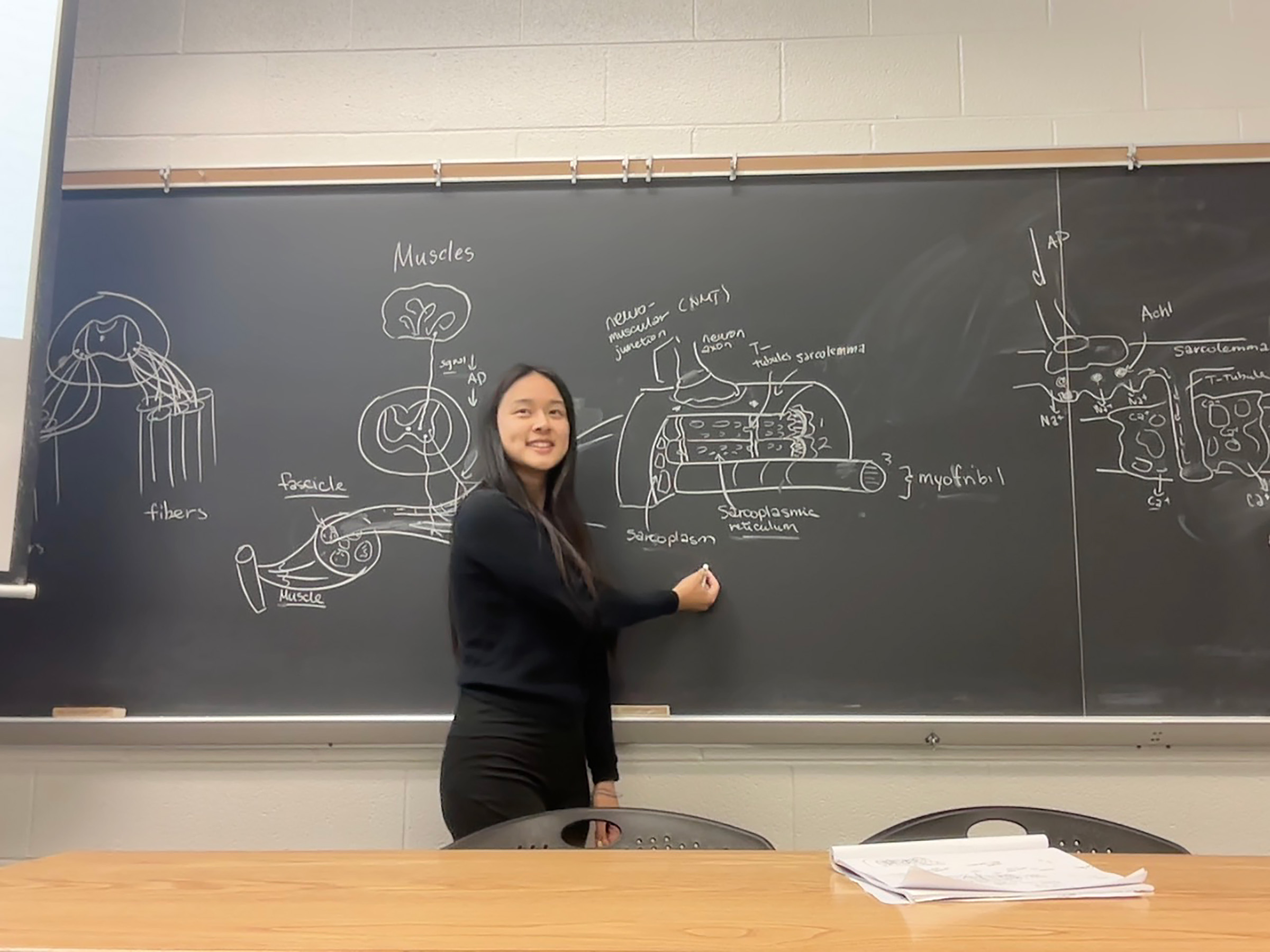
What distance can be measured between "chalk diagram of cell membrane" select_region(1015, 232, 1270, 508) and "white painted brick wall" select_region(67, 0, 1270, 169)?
20.4 inches

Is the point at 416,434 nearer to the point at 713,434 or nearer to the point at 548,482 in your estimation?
the point at 548,482

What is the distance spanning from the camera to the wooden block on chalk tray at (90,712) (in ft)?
6.84

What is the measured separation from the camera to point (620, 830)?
5.03 ft

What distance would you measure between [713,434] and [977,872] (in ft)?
3.87

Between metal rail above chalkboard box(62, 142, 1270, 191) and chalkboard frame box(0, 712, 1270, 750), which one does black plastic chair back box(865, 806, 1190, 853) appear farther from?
metal rail above chalkboard box(62, 142, 1270, 191)

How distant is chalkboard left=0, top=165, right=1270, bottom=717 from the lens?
203 cm

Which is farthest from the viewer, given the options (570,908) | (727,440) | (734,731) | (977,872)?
(727,440)

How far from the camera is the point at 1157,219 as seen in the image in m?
2.12

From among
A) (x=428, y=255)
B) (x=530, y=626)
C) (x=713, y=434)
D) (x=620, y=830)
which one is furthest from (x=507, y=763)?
(x=428, y=255)

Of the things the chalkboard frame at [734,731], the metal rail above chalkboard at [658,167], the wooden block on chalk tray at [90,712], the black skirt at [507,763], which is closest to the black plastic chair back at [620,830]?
the black skirt at [507,763]

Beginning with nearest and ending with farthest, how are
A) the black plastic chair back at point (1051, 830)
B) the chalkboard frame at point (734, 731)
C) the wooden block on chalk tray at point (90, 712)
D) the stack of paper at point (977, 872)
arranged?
1. the stack of paper at point (977, 872)
2. the black plastic chair back at point (1051, 830)
3. the chalkboard frame at point (734, 731)
4. the wooden block on chalk tray at point (90, 712)

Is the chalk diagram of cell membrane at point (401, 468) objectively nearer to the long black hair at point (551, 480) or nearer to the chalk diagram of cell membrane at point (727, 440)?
the long black hair at point (551, 480)

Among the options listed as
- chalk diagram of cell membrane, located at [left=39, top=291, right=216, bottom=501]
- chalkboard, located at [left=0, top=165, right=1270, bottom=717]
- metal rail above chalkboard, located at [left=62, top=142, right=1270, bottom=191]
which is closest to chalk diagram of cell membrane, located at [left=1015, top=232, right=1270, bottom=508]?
chalkboard, located at [left=0, top=165, right=1270, bottom=717]

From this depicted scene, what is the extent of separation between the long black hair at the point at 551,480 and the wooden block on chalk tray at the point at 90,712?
99 centimetres
